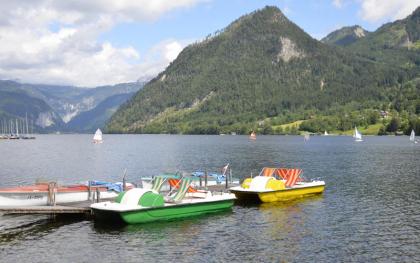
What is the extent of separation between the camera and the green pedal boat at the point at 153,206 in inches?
1773

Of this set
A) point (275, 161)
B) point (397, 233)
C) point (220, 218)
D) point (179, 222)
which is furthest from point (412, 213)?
point (275, 161)

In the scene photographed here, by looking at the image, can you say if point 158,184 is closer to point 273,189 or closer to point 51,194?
point 51,194

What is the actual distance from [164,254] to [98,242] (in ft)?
22.1

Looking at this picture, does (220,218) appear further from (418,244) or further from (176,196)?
(418,244)

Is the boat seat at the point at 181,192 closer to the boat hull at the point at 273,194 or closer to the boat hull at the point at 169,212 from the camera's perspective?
the boat hull at the point at 169,212

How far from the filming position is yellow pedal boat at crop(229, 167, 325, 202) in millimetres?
59094

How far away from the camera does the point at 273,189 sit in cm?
5984

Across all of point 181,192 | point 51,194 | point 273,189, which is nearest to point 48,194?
point 51,194

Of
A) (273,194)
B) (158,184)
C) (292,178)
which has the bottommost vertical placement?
(273,194)

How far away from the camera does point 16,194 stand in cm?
5144

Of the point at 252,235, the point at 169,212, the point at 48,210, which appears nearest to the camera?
the point at 252,235

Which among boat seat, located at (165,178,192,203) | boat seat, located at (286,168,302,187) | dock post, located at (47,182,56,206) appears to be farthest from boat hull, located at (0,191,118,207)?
boat seat, located at (286,168,302,187)

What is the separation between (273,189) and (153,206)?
1879 cm

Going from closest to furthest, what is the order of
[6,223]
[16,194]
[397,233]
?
[397,233] → [6,223] → [16,194]
